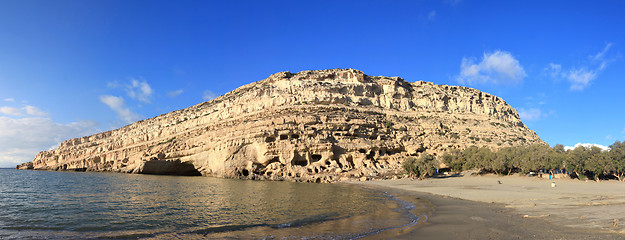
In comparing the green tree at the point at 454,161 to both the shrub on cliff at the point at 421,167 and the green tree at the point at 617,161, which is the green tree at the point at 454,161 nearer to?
the shrub on cliff at the point at 421,167

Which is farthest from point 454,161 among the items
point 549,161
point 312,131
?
point 312,131

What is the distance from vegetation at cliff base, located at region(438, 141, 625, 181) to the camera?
29.5 metres

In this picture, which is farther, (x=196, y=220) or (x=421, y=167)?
(x=421, y=167)

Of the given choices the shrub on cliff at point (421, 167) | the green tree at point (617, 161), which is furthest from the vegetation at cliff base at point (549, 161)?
the shrub on cliff at point (421, 167)

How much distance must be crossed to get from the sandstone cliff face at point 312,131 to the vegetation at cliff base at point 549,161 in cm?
875

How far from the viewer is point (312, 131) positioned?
47562 mm

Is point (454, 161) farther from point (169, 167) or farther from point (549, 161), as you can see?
point (169, 167)

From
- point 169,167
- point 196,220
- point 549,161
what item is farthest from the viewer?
point 169,167

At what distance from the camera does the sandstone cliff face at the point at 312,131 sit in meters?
45.2

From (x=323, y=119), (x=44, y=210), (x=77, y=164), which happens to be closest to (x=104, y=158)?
(x=77, y=164)

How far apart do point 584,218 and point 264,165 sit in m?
39.4

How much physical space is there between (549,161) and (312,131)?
2996cm

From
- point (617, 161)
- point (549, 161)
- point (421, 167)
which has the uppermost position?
point (549, 161)

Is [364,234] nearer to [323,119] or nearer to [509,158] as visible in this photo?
[509,158]
